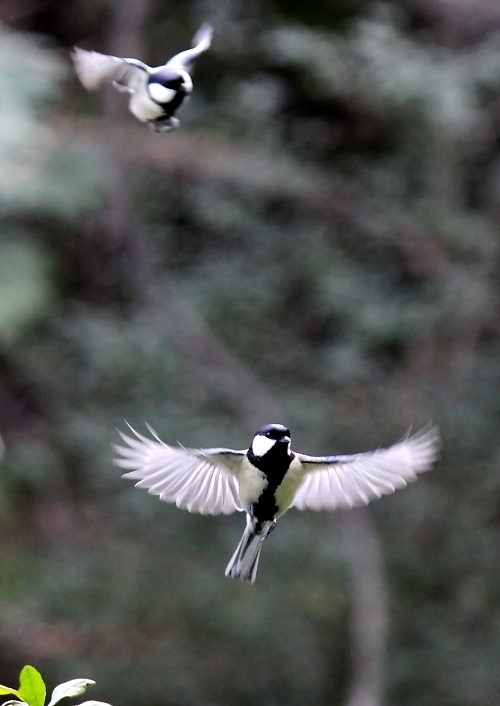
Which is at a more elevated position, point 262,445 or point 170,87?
point 170,87

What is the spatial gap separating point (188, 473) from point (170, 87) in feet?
2.77

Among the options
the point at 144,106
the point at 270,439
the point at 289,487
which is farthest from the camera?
the point at 289,487

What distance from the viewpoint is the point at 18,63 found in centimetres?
472

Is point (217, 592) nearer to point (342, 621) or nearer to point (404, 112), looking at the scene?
point (342, 621)

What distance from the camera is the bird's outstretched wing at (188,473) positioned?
206 centimetres

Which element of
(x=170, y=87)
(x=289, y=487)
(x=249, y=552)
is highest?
(x=170, y=87)

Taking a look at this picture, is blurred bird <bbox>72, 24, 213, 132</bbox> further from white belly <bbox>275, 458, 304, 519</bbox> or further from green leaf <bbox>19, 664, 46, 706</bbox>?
green leaf <bbox>19, 664, 46, 706</bbox>

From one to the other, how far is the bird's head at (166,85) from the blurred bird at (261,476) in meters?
0.65

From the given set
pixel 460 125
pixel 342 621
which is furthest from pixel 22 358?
pixel 460 125

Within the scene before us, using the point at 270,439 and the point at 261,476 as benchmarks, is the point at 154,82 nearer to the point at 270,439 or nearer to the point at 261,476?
the point at 270,439

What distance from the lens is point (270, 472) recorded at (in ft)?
7.09

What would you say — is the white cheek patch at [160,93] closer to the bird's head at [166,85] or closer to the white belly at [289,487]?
the bird's head at [166,85]

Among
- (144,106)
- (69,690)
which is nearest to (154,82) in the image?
(144,106)

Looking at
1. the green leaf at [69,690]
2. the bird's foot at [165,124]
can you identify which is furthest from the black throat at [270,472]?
the green leaf at [69,690]
